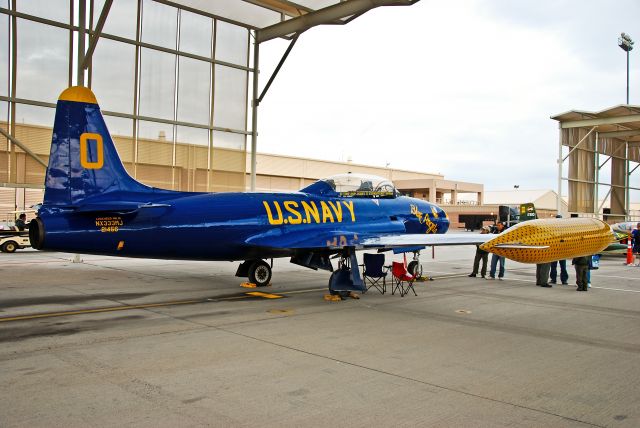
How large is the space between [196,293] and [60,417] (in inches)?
299

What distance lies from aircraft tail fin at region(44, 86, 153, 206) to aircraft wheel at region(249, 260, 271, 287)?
3.92 meters

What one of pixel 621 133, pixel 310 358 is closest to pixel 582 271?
pixel 310 358

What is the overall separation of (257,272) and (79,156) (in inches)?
200

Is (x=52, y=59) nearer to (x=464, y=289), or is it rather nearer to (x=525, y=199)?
(x=464, y=289)

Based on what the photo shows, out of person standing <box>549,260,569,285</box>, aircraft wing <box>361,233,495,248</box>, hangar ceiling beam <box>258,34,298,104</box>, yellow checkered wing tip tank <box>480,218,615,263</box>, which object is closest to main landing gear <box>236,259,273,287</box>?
aircraft wing <box>361,233,495,248</box>

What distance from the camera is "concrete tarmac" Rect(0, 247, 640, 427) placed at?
468 centimetres

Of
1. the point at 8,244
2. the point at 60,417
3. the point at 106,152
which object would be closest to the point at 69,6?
the point at 106,152

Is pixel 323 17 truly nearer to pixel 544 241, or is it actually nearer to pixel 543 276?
pixel 543 276

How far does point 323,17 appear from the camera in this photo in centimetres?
1917

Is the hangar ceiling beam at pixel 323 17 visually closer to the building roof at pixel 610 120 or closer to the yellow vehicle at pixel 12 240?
the yellow vehicle at pixel 12 240

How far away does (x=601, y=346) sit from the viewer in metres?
7.50

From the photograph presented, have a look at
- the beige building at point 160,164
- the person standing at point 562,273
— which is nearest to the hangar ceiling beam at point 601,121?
the person standing at point 562,273

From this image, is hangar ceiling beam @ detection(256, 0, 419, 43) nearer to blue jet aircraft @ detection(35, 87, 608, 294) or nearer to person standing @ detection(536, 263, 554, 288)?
blue jet aircraft @ detection(35, 87, 608, 294)

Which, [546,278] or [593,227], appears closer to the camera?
[593,227]
